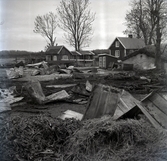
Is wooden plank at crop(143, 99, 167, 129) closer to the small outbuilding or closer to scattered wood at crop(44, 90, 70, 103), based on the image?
scattered wood at crop(44, 90, 70, 103)

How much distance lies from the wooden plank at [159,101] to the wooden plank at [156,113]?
0.16 ft

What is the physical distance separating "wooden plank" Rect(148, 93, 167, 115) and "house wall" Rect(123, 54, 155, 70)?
21030mm

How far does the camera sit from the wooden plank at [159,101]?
4266 mm

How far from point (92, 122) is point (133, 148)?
2.87ft

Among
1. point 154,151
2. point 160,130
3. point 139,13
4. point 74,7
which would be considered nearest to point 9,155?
point 154,151

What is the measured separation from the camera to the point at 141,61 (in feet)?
85.0

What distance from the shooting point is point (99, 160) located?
3250 mm

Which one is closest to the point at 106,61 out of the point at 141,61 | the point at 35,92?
the point at 141,61

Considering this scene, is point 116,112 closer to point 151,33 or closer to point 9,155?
point 9,155

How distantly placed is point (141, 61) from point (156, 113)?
73.1 ft

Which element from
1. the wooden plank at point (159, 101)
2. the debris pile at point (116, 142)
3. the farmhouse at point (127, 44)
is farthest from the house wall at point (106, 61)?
the debris pile at point (116, 142)

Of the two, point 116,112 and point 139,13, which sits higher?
point 139,13

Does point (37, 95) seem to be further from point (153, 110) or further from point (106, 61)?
point (106, 61)

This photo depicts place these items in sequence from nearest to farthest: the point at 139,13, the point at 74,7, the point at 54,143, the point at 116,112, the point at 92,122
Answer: the point at 54,143 → the point at 92,122 → the point at 116,112 → the point at 74,7 → the point at 139,13
